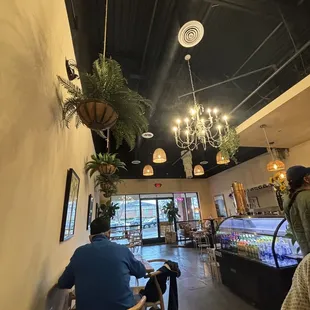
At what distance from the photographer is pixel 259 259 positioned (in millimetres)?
3039

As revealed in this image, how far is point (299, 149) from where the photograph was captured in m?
6.16

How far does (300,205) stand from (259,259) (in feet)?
5.69

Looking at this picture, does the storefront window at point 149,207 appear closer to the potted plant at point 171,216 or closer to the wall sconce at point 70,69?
the potted plant at point 171,216

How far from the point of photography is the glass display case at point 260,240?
9.13 ft

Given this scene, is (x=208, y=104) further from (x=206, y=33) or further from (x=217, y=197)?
(x=217, y=197)

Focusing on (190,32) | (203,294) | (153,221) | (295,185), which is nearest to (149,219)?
(153,221)

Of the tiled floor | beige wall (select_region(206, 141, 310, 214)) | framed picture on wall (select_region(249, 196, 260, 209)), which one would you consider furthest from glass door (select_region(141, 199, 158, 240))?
the tiled floor

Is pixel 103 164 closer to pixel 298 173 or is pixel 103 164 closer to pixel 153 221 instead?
pixel 298 173

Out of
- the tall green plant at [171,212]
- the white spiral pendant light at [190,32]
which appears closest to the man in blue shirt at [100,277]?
the white spiral pendant light at [190,32]

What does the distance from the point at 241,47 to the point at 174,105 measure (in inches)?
75.7

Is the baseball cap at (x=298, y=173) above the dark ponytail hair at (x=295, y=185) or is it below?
above

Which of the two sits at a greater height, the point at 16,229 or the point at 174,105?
the point at 174,105

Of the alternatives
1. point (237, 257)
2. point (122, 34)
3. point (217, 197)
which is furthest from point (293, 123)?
point (217, 197)

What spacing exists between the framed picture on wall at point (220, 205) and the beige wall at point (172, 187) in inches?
23.7
